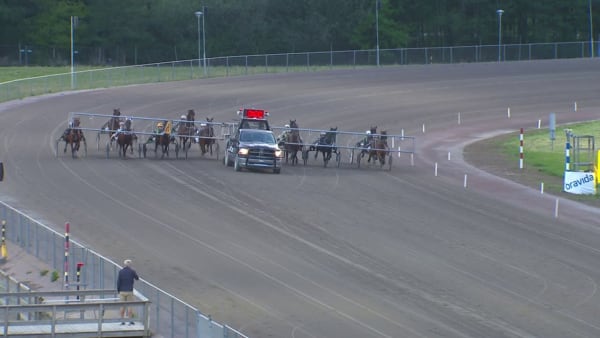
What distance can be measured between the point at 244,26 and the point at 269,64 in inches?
937

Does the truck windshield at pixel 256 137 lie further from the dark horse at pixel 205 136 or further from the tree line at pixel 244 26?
the tree line at pixel 244 26

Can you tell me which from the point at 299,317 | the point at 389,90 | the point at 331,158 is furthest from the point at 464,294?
the point at 389,90

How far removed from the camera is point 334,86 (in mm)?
74250

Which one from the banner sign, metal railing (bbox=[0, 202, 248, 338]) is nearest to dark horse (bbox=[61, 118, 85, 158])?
metal railing (bbox=[0, 202, 248, 338])

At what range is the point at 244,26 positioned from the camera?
361ft

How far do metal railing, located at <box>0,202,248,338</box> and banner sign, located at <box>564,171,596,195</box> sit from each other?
61.5ft

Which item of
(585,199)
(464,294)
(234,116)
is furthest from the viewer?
(234,116)

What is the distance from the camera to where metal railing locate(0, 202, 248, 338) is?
2042 cm

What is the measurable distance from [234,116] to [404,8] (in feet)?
197

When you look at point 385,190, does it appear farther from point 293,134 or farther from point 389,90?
point 389,90

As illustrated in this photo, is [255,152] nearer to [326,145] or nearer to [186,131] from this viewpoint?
[326,145]

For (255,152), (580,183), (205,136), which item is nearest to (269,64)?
(205,136)

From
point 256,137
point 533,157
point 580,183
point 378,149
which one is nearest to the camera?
point 580,183

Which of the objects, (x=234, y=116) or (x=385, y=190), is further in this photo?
(x=234, y=116)
